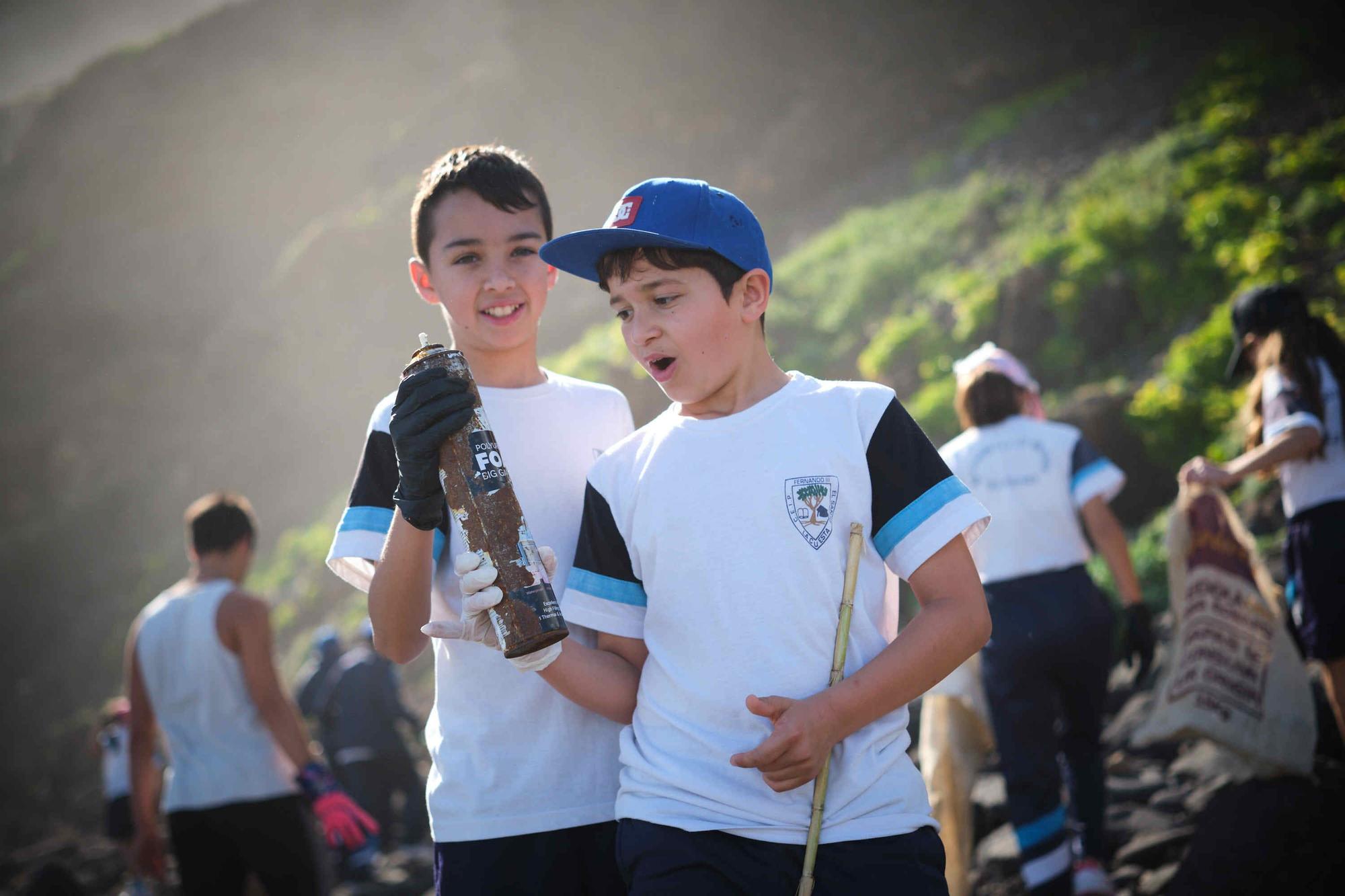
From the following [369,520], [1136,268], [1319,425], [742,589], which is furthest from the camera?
[1136,268]

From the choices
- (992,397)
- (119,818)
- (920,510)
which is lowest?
(119,818)

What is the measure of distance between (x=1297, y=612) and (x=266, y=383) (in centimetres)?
2955

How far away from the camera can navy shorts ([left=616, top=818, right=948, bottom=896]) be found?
6.20ft

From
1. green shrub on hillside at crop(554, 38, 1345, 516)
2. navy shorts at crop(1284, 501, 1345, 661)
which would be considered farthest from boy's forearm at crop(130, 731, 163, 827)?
green shrub on hillside at crop(554, 38, 1345, 516)

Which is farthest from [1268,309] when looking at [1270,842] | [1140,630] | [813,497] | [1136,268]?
[1136,268]

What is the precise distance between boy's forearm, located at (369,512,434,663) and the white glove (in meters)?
0.18

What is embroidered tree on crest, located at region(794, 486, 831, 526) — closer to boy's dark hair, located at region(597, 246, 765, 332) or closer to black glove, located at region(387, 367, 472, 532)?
boy's dark hair, located at region(597, 246, 765, 332)

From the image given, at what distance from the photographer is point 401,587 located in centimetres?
221

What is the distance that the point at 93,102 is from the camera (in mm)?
45531

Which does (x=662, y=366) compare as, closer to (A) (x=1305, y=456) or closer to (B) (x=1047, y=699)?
Answer: (B) (x=1047, y=699)

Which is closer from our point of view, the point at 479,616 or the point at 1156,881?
the point at 479,616

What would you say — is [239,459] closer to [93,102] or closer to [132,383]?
[132,383]

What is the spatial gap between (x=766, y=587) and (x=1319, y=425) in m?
3.27

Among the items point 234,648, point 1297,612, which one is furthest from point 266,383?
point 1297,612
